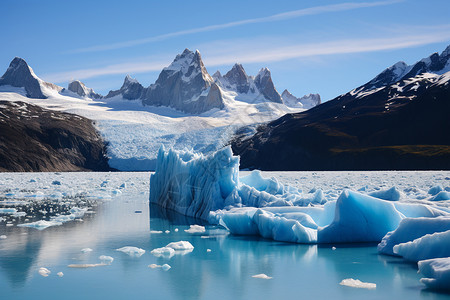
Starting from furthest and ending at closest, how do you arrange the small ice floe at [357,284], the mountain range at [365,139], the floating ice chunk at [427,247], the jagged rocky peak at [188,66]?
1. the jagged rocky peak at [188,66]
2. the mountain range at [365,139]
3. the floating ice chunk at [427,247]
4. the small ice floe at [357,284]

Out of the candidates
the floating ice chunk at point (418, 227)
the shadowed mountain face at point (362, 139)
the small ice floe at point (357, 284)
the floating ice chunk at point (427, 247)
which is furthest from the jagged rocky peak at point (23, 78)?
the small ice floe at point (357, 284)

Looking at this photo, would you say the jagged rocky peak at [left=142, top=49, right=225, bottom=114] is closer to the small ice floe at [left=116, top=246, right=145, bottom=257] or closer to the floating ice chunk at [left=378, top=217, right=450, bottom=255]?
the small ice floe at [left=116, top=246, right=145, bottom=257]

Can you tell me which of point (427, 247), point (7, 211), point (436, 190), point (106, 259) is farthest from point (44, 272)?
point (436, 190)

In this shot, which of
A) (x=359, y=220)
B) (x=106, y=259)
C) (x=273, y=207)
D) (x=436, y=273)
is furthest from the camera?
(x=273, y=207)

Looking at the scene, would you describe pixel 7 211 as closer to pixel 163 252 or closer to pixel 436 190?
pixel 163 252

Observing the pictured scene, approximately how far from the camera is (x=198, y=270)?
8.76m

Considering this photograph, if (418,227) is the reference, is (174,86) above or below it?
above

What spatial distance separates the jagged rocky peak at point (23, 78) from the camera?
155750 mm

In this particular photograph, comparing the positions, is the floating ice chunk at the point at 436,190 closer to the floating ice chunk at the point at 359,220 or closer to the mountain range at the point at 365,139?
the floating ice chunk at the point at 359,220

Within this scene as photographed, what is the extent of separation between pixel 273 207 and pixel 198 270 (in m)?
4.93

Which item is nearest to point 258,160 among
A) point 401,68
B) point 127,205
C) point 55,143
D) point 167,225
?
point 55,143

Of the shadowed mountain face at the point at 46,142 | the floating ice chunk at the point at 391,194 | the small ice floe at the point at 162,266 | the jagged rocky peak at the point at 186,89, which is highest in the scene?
the jagged rocky peak at the point at 186,89

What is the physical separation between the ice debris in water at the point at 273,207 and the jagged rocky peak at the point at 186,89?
137 meters

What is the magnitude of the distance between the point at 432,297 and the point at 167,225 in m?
9.45
